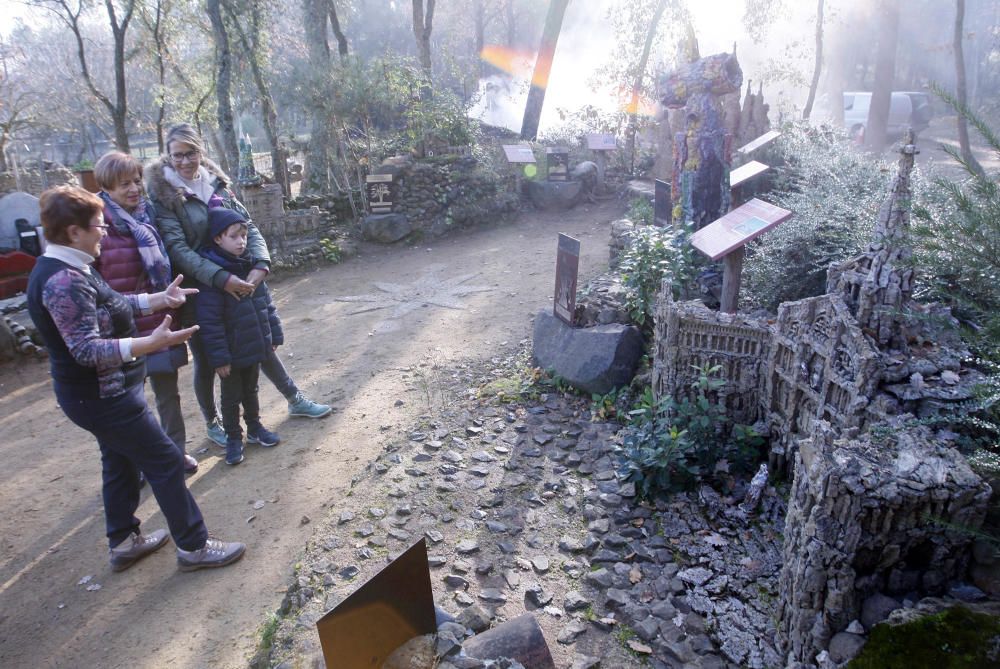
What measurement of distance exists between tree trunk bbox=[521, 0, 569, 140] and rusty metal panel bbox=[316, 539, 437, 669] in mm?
15191

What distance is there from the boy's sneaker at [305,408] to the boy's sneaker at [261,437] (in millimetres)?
422

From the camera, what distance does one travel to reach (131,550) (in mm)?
3523

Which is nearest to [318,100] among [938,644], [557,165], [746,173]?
[557,165]

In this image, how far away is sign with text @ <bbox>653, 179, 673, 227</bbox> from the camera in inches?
288

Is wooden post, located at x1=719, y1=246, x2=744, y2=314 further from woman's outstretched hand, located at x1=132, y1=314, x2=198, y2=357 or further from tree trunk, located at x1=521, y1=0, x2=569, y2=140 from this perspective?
tree trunk, located at x1=521, y1=0, x2=569, y2=140

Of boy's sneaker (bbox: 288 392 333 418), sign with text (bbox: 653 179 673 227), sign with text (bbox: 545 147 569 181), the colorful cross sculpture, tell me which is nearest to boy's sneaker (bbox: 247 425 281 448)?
boy's sneaker (bbox: 288 392 333 418)

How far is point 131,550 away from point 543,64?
48.9ft

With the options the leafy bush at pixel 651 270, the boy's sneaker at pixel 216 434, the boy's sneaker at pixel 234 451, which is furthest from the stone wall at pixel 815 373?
the boy's sneaker at pixel 216 434

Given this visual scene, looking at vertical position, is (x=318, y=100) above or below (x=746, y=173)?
above

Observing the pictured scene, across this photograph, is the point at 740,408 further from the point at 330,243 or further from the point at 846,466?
the point at 330,243

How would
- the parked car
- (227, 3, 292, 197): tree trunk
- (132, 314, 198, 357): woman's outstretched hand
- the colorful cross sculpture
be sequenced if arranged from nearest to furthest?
(132, 314, 198, 357): woman's outstretched hand
the colorful cross sculpture
(227, 3, 292, 197): tree trunk
the parked car

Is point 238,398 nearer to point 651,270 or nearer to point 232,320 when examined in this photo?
point 232,320

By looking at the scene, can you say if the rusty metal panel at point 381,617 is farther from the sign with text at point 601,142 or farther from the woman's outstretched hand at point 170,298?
the sign with text at point 601,142

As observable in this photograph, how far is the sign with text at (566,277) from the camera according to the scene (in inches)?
208
